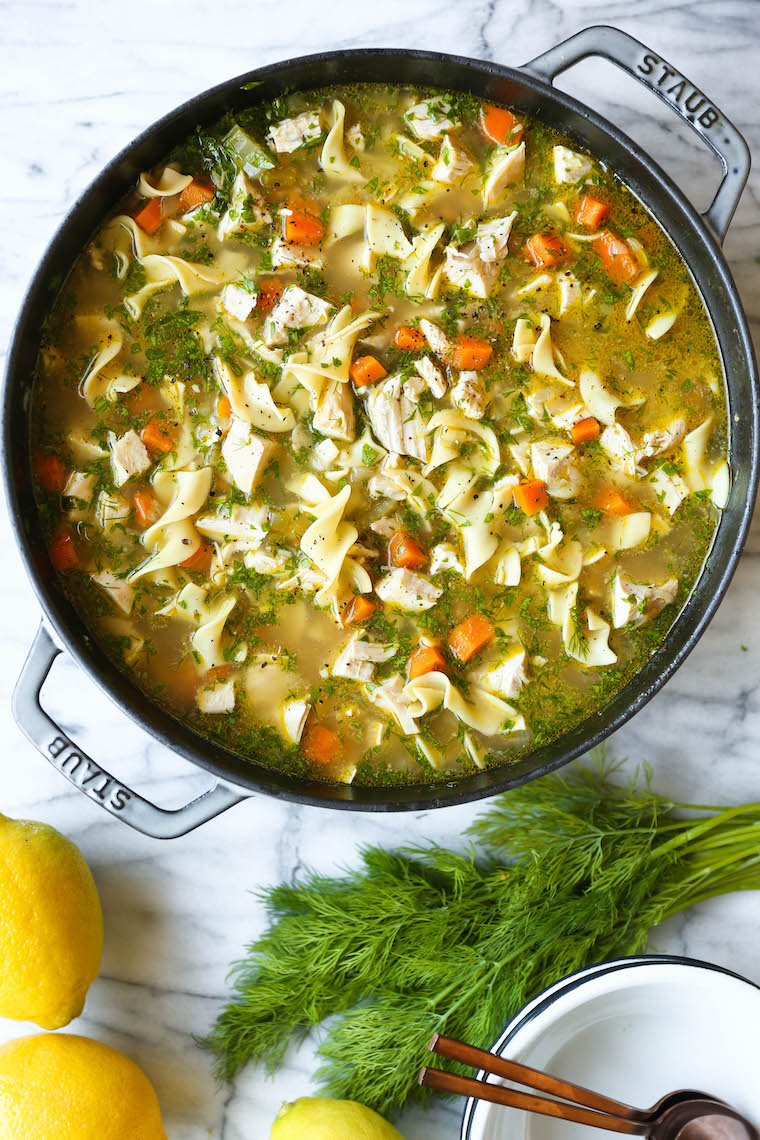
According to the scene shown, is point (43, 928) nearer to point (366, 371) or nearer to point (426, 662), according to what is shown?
point (426, 662)

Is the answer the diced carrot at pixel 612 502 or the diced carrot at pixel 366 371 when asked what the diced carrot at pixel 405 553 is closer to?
the diced carrot at pixel 366 371

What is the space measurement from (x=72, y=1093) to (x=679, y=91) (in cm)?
360

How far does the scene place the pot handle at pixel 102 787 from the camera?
9.11ft

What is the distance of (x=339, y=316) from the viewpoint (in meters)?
2.88

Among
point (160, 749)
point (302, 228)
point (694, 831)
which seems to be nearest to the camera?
point (302, 228)

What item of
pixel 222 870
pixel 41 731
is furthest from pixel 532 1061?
pixel 41 731

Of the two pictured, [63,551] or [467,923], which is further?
[467,923]

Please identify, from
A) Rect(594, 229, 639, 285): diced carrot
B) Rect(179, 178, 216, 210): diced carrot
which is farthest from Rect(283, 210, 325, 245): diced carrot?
Rect(594, 229, 639, 285): diced carrot

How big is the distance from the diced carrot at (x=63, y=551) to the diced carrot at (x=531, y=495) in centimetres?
144

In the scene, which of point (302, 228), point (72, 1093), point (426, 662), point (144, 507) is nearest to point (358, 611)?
point (426, 662)

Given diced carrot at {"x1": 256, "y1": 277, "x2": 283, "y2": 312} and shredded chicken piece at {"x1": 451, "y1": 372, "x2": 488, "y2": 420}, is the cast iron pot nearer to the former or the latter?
diced carrot at {"x1": 256, "y1": 277, "x2": 283, "y2": 312}

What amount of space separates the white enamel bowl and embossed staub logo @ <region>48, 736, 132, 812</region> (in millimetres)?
1382

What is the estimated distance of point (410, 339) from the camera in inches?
115

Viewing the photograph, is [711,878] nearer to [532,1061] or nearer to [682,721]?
[682,721]
